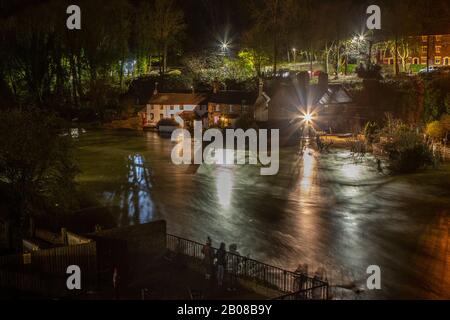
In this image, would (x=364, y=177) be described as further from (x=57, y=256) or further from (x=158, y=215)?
(x=57, y=256)

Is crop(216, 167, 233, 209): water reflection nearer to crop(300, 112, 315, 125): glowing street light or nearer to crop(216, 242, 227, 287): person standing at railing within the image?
crop(216, 242, 227, 287): person standing at railing

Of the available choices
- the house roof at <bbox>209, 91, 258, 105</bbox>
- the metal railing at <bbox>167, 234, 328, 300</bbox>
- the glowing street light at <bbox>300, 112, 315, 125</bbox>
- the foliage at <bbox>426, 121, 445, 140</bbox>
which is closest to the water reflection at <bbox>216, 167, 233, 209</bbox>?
the metal railing at <bbox>167, 234, 328, 300</bbox>

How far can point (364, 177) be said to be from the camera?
37.6 meters

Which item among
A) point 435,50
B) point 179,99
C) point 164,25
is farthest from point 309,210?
point 164,25

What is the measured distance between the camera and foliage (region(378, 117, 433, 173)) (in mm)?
39625

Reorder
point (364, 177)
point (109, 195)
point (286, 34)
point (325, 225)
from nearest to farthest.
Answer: point (325, 225), point (109, 195), point (364, 177), point (286, 34)

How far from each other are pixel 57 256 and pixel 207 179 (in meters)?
20.1

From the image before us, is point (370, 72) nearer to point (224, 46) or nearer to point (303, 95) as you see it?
point (303, 95)

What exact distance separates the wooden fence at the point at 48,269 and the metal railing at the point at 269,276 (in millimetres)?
3347

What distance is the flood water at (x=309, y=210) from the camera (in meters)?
20.4

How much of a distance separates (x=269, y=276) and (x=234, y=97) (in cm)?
5009

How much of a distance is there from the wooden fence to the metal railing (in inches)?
132
